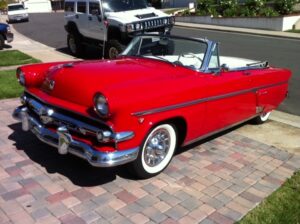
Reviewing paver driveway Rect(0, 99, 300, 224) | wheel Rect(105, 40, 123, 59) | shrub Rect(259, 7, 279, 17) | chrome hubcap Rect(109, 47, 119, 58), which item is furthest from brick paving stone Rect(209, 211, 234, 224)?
shrub Rect(259, 7, 279, 17)

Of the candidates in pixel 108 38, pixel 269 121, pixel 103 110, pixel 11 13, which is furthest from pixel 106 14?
pixel 11 13

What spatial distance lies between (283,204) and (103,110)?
197cm

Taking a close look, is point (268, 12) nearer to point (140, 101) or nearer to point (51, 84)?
point (51, 84)

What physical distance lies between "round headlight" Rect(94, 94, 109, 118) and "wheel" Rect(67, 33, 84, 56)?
9.41m

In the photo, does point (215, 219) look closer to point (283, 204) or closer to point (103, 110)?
point (283, 204)

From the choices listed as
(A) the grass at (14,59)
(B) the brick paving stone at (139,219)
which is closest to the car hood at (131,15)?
(A) the grass at (14,59)

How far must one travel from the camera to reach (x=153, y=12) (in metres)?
11.2

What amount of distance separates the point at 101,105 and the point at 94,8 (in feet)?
28.0

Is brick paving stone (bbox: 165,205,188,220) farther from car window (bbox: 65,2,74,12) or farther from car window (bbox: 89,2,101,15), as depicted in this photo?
car window (bbox: 65,2,74,12)

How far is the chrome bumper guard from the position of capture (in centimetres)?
366

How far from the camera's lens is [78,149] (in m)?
3.86

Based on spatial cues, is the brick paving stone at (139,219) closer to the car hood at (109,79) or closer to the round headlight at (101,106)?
the round headlight at (101,106)

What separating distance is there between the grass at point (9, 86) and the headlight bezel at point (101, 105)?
421cm

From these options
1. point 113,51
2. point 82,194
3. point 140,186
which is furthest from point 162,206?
point 113,51
